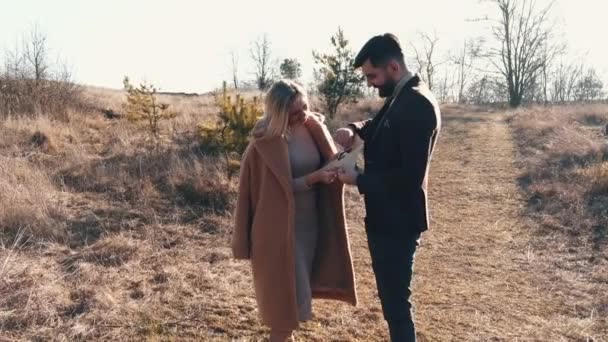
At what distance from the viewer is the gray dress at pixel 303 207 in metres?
2.76

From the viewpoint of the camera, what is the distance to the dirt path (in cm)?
369

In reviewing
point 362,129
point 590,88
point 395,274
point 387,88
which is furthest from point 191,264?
point 590,88

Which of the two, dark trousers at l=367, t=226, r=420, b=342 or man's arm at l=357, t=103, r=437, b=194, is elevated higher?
man's arm at l=357, t=103, r=437, b=194

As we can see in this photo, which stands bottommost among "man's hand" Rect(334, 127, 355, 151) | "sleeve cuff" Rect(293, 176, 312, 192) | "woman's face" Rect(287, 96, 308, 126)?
"sleeve cuff" Rect(293, 176, 312, 192)

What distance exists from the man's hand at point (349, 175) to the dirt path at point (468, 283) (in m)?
1.61

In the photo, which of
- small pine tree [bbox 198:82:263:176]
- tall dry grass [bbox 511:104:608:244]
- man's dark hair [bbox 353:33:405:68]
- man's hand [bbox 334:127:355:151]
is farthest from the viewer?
small pine tree [bbox 198:82:263:176]

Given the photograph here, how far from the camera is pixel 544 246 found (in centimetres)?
574

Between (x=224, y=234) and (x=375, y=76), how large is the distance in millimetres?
3884

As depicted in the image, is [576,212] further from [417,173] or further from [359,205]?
[417,173]

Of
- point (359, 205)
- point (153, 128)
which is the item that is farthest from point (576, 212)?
point (153, 128)

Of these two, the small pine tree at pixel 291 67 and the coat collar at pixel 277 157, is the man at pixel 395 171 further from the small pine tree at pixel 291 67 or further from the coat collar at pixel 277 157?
the small pine tree at pixel 291 67

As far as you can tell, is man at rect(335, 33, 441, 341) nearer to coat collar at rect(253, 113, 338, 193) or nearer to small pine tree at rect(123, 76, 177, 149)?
coat collar at rect(253, 113, 338, 193)

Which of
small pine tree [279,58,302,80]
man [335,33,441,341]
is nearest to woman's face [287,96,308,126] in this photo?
man [335,33,441,341]

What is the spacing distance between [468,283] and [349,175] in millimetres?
2907
